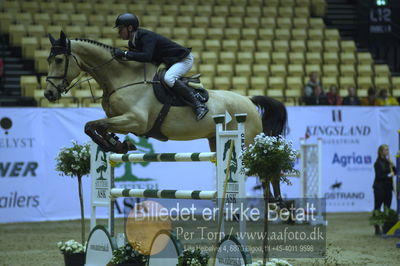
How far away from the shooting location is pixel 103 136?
20.9ft

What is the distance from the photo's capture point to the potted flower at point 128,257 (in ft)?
19.5

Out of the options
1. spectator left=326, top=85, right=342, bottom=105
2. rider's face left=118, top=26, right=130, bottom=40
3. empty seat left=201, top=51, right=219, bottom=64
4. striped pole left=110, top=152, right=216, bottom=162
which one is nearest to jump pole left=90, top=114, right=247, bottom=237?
striped pole left=110, top=152, right=216, bottom=162

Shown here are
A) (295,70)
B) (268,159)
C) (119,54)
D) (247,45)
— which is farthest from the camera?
(247,45)

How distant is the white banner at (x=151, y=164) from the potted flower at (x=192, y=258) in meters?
6.36

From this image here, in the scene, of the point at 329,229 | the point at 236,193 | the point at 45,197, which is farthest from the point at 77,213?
the point at 236,193

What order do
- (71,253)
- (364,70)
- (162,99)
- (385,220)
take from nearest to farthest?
(71,253) < (162,99) < (385,220) < (364,70)

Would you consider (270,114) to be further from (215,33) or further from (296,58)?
(215,33)

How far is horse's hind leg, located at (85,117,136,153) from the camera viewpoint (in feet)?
20.6

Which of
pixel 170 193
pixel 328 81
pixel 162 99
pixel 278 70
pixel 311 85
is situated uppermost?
pixel 278 70

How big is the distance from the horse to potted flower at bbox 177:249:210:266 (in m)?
1.47

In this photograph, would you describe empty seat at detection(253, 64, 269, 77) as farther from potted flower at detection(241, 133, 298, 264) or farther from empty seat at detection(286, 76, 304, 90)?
potted flower at detection(241, 133, 298, 264)

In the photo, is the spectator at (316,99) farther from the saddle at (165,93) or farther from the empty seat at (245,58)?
the saddle at (165,93)

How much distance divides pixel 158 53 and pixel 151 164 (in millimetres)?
5149

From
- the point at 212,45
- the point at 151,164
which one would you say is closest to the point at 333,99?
the point at 212,45
